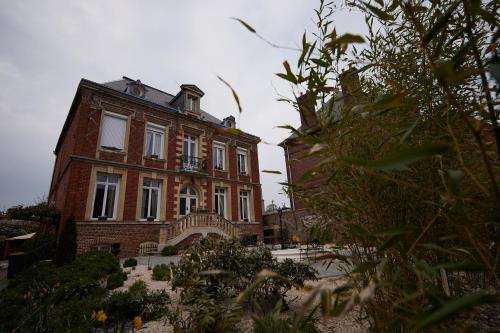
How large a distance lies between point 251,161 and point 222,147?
238 centimetres

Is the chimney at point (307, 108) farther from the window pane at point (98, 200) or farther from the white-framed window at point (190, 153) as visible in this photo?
the white-framed window at point (190, 153)

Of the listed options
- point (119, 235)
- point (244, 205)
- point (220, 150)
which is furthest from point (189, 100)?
point (119, 235)

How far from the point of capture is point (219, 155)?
15.9 meters

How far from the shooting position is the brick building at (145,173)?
1031 cm

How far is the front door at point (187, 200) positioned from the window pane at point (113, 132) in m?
3.99

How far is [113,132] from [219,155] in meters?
6.28

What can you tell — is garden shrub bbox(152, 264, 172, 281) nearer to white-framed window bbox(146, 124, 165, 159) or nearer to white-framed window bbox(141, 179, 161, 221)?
white-framed window bbox(141, 179, 161, 221)

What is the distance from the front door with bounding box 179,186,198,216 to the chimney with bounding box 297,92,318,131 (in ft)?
42.0

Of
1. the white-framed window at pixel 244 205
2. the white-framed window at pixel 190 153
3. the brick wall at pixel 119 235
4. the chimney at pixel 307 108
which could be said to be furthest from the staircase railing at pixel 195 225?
the chimney at pixel 307 108

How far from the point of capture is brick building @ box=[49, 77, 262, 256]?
10.3 m

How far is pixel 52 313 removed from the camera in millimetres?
3035

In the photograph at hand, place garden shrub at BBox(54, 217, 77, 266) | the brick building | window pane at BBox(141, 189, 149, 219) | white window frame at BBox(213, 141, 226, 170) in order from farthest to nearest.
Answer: white window frame at BBox(213, 141, 226, 170) → window pane at BBox(141, 189, 149, 219) → the brick building → garden shrub at BBox(54, 217, 77, 266)

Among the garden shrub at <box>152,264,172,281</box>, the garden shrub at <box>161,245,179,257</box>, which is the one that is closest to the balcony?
the garden shrub at <box>161,245,179,257</box>

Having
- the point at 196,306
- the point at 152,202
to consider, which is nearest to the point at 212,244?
the point at 196,306
